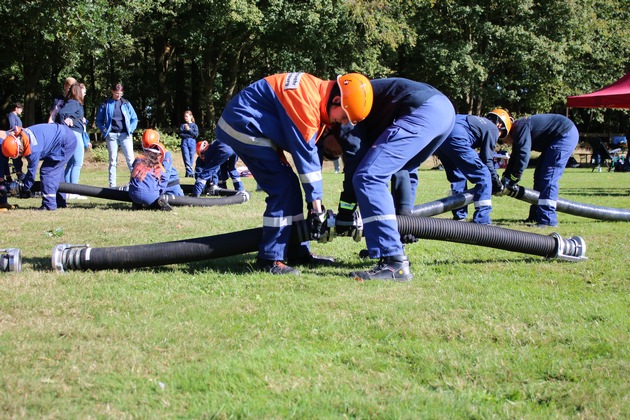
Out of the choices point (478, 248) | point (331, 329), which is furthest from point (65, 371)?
point (478, 248)

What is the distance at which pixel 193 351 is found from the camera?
11.3 feet

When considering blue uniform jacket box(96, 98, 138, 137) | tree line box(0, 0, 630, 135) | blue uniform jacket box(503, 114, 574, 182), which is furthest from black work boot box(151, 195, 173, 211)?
tree line box(0, 0, 630, 135)

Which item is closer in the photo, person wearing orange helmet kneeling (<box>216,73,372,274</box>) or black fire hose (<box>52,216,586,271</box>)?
person wearing orange helmet kneeling (<box>216,73,372,274</box>)

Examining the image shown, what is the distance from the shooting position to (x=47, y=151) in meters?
9.89

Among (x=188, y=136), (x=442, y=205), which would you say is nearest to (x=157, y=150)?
(x=442, y=205)

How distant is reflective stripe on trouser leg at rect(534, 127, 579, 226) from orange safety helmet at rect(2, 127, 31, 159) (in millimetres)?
7871

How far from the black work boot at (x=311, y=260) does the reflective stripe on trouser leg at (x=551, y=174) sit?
4.34 metres

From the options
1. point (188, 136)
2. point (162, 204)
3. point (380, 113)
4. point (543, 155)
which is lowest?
point (162, 204)

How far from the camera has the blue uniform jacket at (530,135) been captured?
886 cm

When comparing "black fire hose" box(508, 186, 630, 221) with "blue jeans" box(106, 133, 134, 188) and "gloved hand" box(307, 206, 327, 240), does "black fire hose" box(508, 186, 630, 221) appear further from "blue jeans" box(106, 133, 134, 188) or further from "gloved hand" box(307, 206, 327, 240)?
"blue jeans" box(106, 133, 134, 188)

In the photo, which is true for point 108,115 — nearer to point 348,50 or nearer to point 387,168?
point 387,168

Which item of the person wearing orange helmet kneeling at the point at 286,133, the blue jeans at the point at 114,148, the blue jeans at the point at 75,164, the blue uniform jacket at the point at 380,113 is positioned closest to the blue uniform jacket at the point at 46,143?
the blue jeans at the point at 75,164

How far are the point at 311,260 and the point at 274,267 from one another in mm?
591

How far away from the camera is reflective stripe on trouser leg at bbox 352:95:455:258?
5.11m
